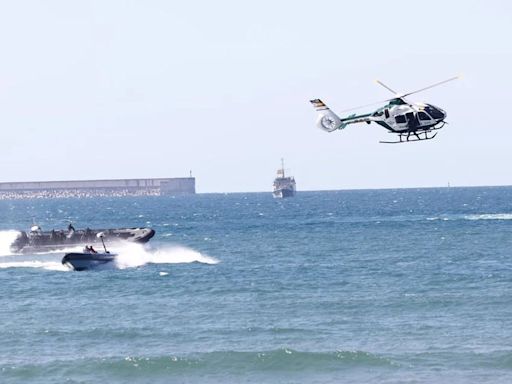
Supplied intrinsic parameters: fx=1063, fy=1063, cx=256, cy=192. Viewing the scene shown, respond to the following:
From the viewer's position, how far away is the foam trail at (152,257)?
9188 cm

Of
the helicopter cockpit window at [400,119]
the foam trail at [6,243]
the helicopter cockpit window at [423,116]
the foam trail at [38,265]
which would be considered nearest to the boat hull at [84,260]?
the foam trail at [38,265]

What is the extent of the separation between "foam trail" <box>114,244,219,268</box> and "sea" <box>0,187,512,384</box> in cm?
28

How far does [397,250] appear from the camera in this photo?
346 feet

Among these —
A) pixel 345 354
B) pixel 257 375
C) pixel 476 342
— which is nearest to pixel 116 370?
pixel 257 375

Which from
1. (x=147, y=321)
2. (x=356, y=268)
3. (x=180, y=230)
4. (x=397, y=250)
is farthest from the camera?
(x=180, y=230)

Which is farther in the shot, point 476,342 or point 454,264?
point 454,264

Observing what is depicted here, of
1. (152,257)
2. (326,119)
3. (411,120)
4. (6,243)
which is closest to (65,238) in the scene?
(6,243)

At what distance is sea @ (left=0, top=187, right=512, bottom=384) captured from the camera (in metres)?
45.5

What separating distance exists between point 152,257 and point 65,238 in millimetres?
11228

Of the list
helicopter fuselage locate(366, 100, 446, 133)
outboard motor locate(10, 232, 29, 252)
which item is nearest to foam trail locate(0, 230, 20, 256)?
outboard motor locate(10, 232, 29, 252)

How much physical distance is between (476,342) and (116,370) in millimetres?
16691

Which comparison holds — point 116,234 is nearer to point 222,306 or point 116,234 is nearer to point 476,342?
point 222,306

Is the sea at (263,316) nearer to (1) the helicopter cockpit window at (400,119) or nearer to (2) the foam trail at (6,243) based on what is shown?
(2) the foam trail at (6,243)

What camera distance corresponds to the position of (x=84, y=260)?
84375 mm
